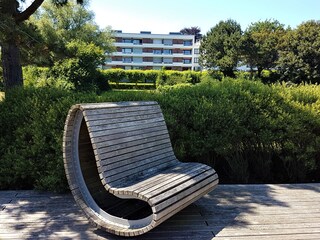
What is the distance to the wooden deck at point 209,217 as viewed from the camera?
2.78 m

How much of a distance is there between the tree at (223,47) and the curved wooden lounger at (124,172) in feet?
124

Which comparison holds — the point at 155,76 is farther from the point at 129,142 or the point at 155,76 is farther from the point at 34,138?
the point at 129,142

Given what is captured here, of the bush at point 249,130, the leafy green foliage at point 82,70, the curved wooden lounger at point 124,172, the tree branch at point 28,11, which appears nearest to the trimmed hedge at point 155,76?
the leafy green foliage at point 82,70

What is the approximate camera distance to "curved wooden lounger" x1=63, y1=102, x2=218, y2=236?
8.53 feet

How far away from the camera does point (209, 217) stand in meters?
3.17

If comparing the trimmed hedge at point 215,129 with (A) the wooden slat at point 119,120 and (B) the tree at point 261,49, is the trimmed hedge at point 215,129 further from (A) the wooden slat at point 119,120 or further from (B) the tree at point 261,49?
(B) the tree at point 261,49

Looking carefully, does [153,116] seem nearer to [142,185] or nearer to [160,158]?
[160,158]

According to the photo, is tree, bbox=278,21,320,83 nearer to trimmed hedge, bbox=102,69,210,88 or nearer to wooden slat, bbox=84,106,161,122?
trimmed hedge, bbox=102,69,210,88

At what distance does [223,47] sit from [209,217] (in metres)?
42.7

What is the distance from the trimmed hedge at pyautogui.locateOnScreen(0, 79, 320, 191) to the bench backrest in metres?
0.69

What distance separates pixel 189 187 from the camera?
283 cm

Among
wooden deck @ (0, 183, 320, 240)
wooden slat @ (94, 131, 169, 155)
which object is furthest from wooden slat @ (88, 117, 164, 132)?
wooden deck @ (0, 183, 320, 240)

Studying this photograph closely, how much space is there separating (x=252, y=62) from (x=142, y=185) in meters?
40.3

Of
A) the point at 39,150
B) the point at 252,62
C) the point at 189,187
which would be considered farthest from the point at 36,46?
the point at 252,62
